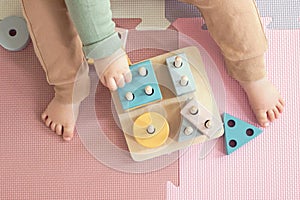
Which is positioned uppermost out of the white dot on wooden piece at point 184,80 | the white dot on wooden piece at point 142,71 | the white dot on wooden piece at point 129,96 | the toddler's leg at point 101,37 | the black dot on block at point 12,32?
the toddler's leg at point 101,37

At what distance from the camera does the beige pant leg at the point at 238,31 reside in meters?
0.92

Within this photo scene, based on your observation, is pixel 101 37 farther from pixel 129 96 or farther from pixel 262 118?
pixel 262 118

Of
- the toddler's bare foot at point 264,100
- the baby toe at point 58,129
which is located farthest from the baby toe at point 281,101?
the baby toe at point 58,129

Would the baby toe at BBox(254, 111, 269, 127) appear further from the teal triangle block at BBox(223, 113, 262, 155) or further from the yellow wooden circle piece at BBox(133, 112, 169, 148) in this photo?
the yellow wooden circle piece at BBox(133, 112, 169, 148)

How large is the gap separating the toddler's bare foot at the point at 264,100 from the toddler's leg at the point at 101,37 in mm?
273

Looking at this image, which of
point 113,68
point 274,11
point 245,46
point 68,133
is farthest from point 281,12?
point 68,133

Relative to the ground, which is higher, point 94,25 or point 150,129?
point 94,25

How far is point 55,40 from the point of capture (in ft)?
3.00

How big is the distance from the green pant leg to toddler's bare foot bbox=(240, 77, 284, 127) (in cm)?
31

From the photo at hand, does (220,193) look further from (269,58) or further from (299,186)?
(269,58)

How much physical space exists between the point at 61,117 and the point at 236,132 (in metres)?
0.35

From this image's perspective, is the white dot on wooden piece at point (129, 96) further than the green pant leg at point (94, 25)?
Yes

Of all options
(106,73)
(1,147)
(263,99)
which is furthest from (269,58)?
(1,147)

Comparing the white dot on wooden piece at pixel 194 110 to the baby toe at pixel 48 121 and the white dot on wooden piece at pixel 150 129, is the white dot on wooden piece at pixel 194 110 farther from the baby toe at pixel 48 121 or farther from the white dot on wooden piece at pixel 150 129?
the baby toe at pixel 48 121
